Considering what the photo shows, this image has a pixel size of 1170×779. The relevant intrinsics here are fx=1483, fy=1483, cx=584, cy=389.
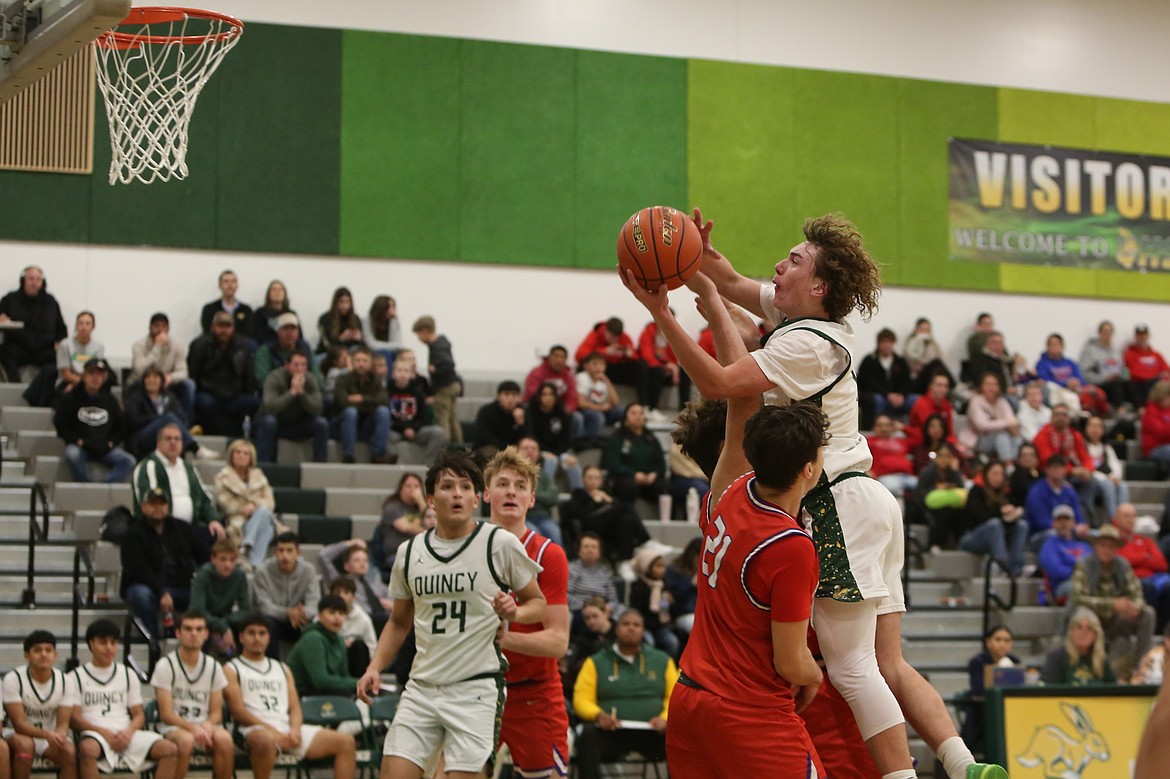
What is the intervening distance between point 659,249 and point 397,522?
828 centimetres

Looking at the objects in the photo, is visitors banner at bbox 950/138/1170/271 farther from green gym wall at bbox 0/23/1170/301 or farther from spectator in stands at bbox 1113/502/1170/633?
spectator in stands at bbox 1113/502/1170/633

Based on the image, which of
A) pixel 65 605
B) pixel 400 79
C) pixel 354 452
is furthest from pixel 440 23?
pixel 65 605

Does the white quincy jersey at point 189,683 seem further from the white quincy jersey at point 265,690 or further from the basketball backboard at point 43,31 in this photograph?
the basketball backboard at point 43,31

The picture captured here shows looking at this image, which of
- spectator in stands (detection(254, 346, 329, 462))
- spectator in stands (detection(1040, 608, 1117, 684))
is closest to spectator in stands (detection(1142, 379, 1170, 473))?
spectator in stands (detection(1040, 608, 1117, 684))

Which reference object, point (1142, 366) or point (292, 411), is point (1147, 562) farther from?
point (292, 411)

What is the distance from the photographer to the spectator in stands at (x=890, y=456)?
15977 millimetres

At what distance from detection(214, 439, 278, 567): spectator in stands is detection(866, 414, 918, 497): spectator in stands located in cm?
660

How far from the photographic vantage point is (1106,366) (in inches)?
779

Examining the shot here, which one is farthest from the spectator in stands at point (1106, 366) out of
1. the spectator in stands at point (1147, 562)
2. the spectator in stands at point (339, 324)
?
the spectator in stands at point (339, 324)

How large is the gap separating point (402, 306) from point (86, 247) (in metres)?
3.63

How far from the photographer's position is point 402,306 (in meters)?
17.7

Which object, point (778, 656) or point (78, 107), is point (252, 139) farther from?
point (778, 656)

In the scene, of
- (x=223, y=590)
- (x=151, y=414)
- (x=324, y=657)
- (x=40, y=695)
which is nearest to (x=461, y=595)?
(x=40, y=695)

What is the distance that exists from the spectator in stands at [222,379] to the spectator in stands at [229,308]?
2.31 ft
